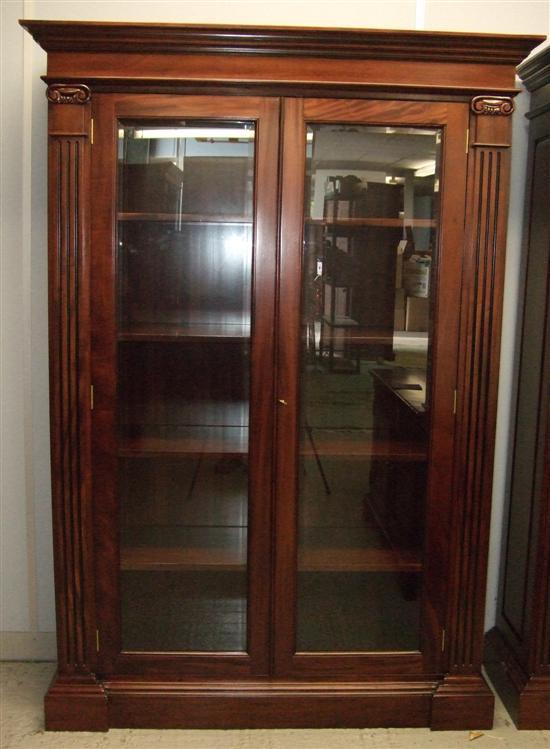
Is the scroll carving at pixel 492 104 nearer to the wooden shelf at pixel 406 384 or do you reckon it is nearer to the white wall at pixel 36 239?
the white wall at pixel 36 239

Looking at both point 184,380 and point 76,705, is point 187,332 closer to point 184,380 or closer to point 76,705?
point 184,380

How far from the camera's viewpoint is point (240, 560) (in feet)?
6.92

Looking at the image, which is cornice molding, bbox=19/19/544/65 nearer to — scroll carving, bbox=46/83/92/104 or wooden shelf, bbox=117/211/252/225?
scroll carving, bbox=46/83/92/104

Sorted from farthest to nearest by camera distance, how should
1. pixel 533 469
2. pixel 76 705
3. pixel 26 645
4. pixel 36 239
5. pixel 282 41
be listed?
pixel 26 645, pixel 36 239, pixel 533 469, pixel 76 705, pixel 282 41

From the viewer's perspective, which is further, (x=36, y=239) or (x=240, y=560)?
(x=36, y=239)

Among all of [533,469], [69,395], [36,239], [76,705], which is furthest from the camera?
[36,239]

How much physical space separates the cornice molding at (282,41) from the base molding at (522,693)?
173 cm

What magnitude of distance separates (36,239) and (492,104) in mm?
1407

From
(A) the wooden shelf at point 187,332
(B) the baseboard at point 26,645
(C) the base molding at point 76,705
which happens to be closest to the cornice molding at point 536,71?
(A) the wooden shelf at point 187,332

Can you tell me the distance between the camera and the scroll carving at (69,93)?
1.87 meters

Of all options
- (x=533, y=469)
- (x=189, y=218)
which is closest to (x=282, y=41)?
(x=189, y=218)

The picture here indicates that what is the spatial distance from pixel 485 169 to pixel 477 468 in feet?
2.61

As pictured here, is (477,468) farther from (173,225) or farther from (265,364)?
(173,225)

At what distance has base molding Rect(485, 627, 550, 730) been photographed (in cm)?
216
